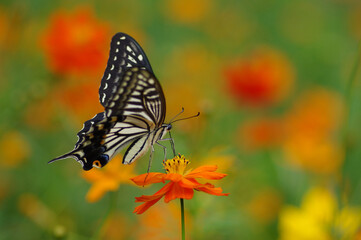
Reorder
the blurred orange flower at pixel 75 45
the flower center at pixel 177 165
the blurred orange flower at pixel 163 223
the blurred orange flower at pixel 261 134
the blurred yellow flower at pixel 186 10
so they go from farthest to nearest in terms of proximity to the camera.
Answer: the blurred yellow flower at pixel 186 10
the blurred orange flower at pixel 261 134
the blurred orange flower at pixel 75 45
the blurred orange flower at pixel 163 223
the flower center at pixel 177 165

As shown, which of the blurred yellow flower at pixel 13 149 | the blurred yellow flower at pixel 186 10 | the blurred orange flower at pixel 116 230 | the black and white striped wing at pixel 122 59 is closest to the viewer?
the black and white striped wing at pixel 122 59

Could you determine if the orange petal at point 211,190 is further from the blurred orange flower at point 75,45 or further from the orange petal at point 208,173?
the blurred orange flower at point 75,45

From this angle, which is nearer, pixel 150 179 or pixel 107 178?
pixel 150 179

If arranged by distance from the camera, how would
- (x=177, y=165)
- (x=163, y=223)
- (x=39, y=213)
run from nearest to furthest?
(x=177, y=165), (x=163, y=223), (x=39, y=213)

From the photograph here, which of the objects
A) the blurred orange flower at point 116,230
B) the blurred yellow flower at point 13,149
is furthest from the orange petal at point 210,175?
the blurred yellow flower at point 13,149

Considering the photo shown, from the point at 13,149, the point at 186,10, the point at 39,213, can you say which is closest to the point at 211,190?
the point at 39,213

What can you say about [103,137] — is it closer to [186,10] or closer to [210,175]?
[210,175]
